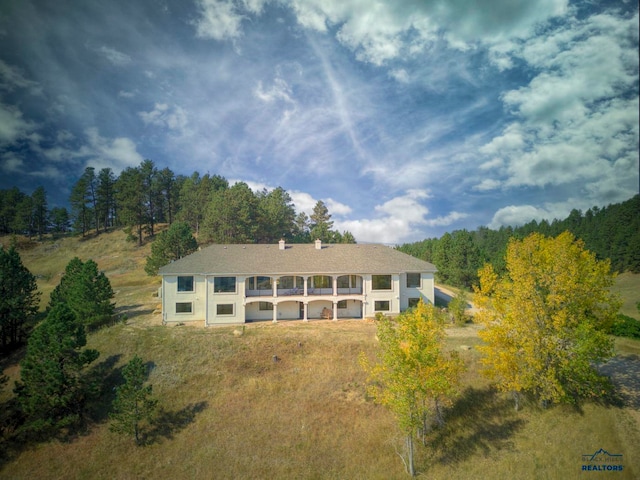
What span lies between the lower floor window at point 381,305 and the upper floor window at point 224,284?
16.6 metres

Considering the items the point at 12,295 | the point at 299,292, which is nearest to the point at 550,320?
the point at 299,292

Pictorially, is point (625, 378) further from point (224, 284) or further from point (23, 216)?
point (23, 216)

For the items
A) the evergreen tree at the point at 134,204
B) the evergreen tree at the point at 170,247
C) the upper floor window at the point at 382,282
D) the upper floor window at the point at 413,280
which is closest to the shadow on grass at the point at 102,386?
the evergreen tree at the point at 170,247

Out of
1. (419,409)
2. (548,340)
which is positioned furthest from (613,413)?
(419,409)

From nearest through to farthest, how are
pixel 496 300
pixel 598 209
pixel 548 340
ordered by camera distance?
1. pixel 548 340
2. pixel 496 300
3. pixel 598 209

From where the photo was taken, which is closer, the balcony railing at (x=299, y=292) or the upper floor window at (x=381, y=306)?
the balcony railing at (x=299, y=292)

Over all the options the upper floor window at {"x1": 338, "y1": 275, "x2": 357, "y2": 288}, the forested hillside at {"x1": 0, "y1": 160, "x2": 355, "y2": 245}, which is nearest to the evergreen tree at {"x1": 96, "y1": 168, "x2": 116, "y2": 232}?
the forested hillside at {"x1": 0, "y1": 160, "x2": 355, "y2": 245}

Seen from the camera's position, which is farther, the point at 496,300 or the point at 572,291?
the point at 496,300

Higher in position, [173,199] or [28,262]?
[173,199]

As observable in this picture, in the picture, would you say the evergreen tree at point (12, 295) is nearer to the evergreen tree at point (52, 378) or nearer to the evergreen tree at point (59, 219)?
the evergreen tree at point (52, 378)

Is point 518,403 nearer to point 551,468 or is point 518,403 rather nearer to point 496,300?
point 551,468

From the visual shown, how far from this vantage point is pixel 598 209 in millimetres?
113250

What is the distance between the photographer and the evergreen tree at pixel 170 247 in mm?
45938

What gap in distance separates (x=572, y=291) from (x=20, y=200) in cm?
12867
